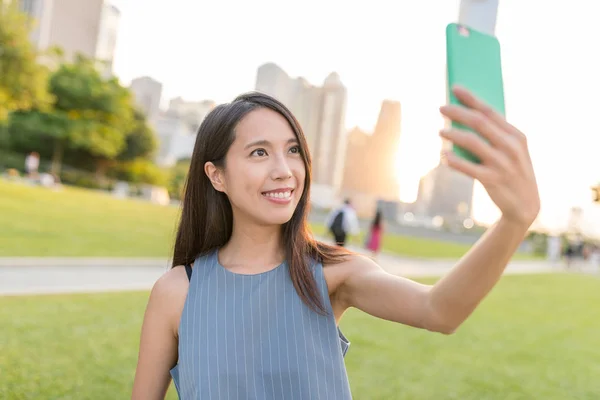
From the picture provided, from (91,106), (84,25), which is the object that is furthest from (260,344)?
(84,25)

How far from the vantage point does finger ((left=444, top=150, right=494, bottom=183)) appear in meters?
1.17

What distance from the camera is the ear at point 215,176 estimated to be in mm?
2186

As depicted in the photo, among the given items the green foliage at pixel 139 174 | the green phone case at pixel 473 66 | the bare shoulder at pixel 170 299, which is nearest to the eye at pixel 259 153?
the bare shoulder at pixel 170 299

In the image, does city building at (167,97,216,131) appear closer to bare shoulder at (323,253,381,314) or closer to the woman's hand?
bare shoulder at (323,253,381,314)

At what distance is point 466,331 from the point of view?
26.2 feet

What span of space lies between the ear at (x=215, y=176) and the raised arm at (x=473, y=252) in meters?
0.52

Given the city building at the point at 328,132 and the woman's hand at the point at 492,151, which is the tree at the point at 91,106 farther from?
the woman's hand at the point at 492,151

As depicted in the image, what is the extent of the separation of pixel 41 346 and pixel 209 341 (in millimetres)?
3641

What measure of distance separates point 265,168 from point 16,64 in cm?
2145

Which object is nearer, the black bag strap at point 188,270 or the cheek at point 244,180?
the cheek at point 244,180

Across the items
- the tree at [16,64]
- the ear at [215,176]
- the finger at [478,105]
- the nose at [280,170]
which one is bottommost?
the ear at [215,176]

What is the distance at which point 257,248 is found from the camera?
7.03 ft

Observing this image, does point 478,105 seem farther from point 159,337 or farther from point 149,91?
point 149,91

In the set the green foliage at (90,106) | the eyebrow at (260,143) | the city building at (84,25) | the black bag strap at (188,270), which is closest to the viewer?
the eyebrow at (260,143)
